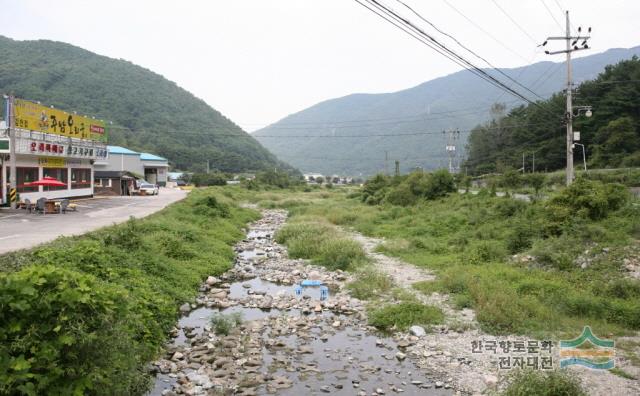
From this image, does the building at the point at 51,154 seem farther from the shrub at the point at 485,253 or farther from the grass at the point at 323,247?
the shrub at the point at 485,253

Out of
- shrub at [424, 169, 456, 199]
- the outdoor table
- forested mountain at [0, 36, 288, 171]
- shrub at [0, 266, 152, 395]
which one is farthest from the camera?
forested mountain at [0, 36, 288, 171]

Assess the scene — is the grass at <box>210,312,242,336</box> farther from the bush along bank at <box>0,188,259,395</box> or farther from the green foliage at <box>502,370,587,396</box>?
the green foliage at <box>502,370,587,396</box>

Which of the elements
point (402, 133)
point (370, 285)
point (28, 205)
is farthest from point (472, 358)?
point (402, 133)

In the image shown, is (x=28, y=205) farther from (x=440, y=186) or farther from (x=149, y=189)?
(x=440, y=186)

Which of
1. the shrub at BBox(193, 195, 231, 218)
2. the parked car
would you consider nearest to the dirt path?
the shrub at BBox(193, 195, 231, 218)

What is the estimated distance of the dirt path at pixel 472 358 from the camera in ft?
27.1

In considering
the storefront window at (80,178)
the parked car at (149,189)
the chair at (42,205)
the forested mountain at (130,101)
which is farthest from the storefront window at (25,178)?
the forested mountain at (130,101)

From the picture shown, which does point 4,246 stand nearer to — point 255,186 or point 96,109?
point 255,186

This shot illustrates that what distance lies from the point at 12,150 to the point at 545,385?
95.5 ft

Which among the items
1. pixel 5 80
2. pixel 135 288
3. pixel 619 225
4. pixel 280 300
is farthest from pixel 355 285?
pixel 5 80

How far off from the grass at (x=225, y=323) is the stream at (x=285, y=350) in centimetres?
14

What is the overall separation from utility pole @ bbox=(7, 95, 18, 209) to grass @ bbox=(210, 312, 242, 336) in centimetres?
2135

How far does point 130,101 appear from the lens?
9144 centimetres

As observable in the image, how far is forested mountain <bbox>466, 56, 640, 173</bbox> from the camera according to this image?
51.9 metres
